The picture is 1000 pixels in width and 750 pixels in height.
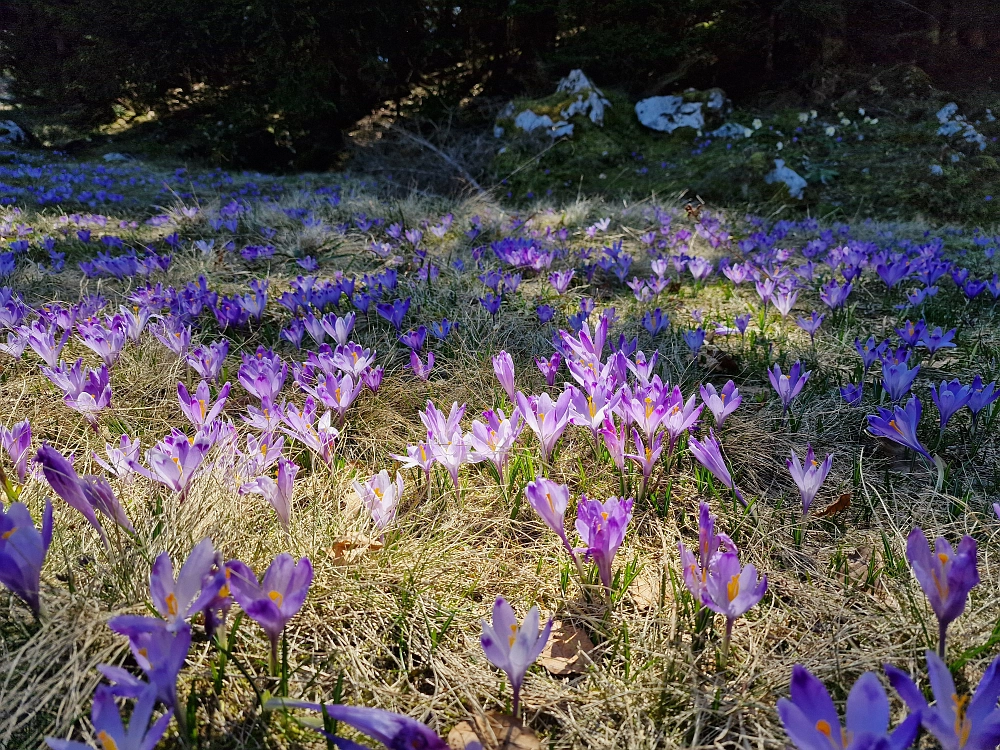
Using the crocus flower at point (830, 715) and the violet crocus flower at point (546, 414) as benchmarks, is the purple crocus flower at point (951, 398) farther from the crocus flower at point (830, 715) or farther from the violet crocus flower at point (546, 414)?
the crocus flower at point (830, 715)

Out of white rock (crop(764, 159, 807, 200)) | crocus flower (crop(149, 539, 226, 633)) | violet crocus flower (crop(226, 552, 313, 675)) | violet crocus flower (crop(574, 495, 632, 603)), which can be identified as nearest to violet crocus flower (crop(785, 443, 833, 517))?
violet crocus flower (crop(574, 495, 632, 603))

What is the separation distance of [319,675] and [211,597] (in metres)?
0.25

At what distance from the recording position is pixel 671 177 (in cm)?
697

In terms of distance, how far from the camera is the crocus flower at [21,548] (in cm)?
79

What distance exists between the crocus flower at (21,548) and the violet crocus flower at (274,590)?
0.96 feet

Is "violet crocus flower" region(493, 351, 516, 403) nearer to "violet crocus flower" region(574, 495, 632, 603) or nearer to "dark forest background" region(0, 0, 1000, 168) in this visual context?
"violet crocus flower" region(574, 495, 632, 603)

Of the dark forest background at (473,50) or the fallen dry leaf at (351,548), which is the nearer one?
the fallen dry leaf at (351,548)

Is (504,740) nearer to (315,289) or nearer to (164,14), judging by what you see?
(315,289)

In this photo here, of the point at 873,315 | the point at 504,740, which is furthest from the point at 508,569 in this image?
the point at 873,315

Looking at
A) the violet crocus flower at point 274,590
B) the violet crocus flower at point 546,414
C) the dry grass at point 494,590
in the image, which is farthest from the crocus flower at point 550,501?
the violet crocus flower at point 274,590

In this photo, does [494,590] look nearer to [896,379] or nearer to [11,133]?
[896,379]

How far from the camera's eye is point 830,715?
662 mm

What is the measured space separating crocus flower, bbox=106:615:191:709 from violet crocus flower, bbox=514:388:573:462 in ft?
2.64

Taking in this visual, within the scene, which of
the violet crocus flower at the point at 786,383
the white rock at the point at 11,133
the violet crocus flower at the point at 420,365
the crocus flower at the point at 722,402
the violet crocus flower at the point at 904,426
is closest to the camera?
the violet crocus flower at the point at 904,426
